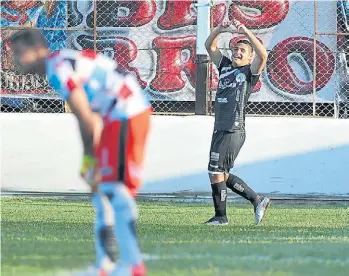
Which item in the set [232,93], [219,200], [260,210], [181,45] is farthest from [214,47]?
[181,45]

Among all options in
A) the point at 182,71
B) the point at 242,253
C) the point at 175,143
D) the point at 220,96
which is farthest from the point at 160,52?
the point at 242,253

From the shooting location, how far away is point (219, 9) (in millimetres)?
18781

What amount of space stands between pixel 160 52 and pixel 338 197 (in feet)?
18.4

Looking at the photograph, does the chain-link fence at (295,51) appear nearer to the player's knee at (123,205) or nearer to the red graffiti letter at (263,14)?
the red graffiti letter at (263,14)

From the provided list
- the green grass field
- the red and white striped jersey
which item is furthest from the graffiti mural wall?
the red and white striped jersey

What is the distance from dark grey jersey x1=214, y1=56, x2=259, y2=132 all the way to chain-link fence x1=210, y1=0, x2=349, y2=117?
20.6ft

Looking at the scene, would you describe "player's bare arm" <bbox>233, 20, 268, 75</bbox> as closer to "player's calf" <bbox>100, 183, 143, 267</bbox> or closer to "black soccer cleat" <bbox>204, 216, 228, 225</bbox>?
"black soccer cleat" <bbox>204, 216, 228, 225</bbox>

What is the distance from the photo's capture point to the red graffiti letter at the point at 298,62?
18625mm

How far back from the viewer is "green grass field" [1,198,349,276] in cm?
702

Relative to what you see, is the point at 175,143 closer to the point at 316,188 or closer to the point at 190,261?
A: the point at 316,188

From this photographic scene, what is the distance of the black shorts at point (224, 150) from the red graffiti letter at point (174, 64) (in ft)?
23.7

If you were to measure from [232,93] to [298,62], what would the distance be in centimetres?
808

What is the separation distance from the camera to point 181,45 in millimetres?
19922

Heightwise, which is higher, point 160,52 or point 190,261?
point 190,261
